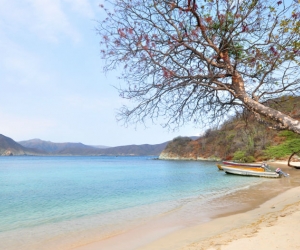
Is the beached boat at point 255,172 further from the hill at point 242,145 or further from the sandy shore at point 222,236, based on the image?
the sandy shore at point 222,236

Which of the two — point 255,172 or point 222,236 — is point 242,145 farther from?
point 222,236

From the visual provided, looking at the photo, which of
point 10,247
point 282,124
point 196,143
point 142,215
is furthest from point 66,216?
point 196,143

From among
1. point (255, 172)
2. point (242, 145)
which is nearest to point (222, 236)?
point (255, 172)

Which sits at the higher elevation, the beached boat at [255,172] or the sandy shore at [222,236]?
the beached boat at [255,172]

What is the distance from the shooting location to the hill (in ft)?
20.8

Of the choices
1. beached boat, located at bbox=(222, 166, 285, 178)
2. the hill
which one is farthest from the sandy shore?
beached boat, located at bbox=(222, 166, 285, 178)

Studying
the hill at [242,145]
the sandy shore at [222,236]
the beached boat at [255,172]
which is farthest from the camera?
the beached boat at [255,172]

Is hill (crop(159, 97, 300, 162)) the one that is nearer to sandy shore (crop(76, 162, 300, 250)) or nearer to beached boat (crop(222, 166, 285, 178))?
sandy shore (crop(76, 162, 300, 250))

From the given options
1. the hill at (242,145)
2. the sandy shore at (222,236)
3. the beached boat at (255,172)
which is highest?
the hill at (242,145)

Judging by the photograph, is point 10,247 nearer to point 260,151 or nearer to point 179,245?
point 179,245

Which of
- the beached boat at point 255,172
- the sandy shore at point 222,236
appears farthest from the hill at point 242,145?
the beached boat at point 255,172

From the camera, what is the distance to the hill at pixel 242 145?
6.33 metres

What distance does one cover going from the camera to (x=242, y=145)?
72875 millimetres

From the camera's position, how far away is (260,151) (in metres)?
61.2
